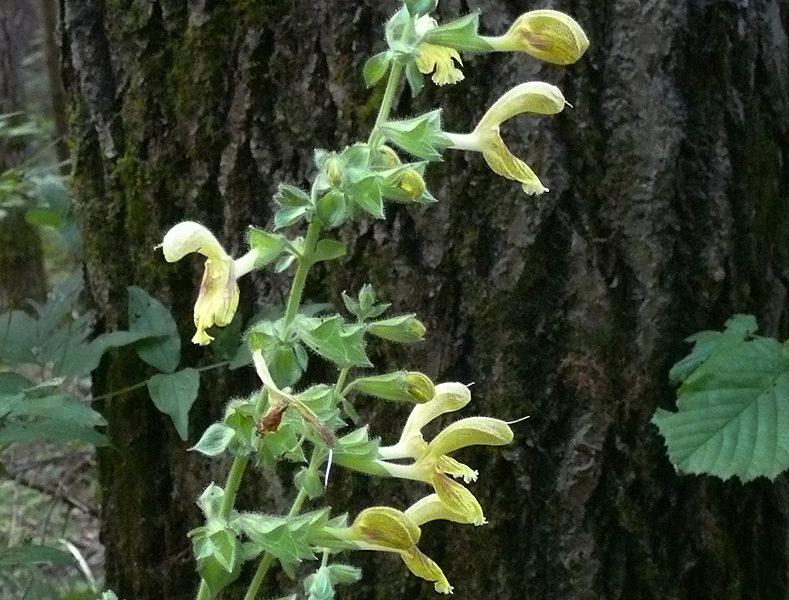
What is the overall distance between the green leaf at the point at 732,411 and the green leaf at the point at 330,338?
1.74 feet

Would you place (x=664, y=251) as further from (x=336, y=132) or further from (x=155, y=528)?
(x=155, y=528)

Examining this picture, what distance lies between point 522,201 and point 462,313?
0.55ft

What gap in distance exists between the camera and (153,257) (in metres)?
1.21

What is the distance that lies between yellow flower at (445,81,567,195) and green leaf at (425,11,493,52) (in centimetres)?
8

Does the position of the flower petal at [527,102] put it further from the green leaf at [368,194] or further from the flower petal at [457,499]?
the flower petal at [457,499]

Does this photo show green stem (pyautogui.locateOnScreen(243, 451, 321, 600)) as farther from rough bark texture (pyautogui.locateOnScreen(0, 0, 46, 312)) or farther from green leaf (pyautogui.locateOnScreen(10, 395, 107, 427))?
rough bark texture (pyautogui.locateOnScreen(0, 0, 46, 312))

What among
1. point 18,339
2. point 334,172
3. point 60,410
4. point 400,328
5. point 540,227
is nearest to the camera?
point 334,172

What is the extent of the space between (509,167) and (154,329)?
2.00 feet

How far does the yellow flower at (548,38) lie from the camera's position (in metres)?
0.73

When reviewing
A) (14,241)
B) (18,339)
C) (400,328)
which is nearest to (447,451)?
(400,328)

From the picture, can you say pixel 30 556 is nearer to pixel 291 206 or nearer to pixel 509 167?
pixel 291 206

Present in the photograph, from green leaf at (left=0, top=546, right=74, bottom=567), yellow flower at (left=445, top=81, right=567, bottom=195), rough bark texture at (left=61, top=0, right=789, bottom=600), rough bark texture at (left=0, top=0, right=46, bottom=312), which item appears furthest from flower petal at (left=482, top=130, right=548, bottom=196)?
rough bark texture at (left=0, top=0, right=46, bottom=312)

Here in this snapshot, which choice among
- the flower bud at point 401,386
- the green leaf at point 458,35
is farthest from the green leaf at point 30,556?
the green leaf at point 458,35

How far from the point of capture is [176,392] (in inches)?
42.0
